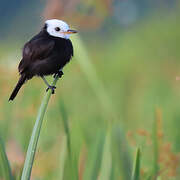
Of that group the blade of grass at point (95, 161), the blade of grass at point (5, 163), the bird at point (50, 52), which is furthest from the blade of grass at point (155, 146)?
the blade of grass at point (5, 163)

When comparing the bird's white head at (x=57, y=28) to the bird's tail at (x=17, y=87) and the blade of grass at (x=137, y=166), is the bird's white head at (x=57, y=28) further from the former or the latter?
the blade of grass at (x=137, y=166)

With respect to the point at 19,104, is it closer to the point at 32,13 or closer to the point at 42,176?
the point at 42,176

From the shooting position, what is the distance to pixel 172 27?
18.8 feet

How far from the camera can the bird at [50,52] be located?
2.44 metres

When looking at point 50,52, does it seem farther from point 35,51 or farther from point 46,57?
point 35,51

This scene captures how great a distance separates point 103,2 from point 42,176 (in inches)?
39.8

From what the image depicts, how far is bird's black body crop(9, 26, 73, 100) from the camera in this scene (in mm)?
2420

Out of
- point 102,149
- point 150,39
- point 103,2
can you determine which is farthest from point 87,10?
point 150,39

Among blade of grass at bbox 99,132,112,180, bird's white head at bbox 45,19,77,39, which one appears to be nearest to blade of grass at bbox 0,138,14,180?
blade of grass at bbox 99,132,112,180

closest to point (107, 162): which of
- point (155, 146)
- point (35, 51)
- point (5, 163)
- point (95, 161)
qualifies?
point (95, 161)

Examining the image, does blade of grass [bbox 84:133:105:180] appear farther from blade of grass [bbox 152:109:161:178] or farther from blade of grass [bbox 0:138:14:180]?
blade of grass [bbox 0:138:14:180]

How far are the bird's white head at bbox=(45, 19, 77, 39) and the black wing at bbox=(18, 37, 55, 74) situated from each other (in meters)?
0.06

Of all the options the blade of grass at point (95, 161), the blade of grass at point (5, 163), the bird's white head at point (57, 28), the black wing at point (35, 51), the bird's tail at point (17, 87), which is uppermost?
the bird's white head at point (57, 28)

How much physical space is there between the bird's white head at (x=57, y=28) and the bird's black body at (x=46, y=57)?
0.07ft
